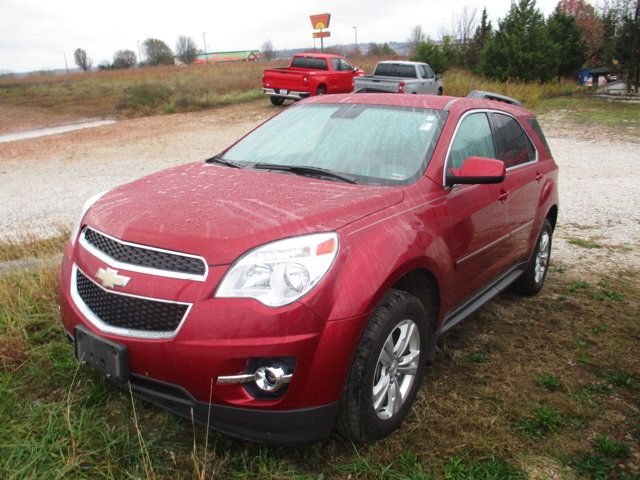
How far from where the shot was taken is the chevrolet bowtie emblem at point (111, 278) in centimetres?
235

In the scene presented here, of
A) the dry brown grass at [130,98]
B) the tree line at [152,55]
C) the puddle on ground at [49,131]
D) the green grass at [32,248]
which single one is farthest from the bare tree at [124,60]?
the green grass at [32,248]

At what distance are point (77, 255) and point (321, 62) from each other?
20003 mm

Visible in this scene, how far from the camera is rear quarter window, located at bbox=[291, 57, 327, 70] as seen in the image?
2147 centimetres

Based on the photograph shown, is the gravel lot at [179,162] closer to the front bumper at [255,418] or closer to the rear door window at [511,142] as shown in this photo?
the rear door window at [511,142]

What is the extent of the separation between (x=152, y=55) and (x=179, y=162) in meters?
90.9

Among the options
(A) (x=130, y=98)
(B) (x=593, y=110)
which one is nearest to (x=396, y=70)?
(B) (x=593, y=110)

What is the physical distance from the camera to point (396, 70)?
20.7 metres

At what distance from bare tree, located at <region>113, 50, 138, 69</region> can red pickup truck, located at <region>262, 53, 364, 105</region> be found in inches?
2942

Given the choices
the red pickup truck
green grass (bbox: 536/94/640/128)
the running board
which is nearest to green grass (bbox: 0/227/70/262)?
the running board

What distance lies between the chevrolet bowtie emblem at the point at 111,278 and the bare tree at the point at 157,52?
94978mm

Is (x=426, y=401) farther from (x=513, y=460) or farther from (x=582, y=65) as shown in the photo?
(x=582, y=65)

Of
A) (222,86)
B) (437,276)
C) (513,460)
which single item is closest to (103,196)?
(437,276)

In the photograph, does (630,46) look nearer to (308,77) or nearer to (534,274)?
(308,77)

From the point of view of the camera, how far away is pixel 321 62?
2150 centimetres
